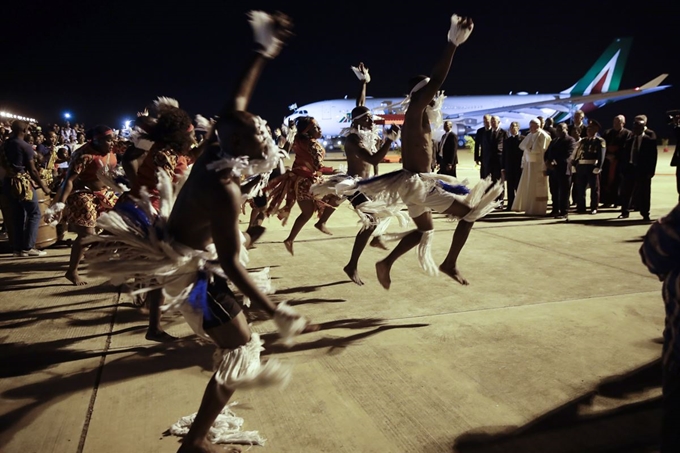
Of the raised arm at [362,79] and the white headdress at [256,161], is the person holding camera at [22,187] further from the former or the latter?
the white headdress at [256,161]

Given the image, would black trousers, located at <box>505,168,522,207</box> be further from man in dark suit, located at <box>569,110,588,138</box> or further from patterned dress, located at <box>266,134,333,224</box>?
patterned dress, located at <box>266,134,333,224</box>

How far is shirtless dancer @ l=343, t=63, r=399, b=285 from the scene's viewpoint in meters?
5.69

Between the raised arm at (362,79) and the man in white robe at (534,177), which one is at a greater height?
the raised arm at (362,79)

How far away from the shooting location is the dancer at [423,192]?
15.5 feet

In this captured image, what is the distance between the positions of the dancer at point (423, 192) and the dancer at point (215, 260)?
2399 millimetres

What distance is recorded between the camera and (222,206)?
90.4 inches

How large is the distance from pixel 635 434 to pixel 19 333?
4.54 meters

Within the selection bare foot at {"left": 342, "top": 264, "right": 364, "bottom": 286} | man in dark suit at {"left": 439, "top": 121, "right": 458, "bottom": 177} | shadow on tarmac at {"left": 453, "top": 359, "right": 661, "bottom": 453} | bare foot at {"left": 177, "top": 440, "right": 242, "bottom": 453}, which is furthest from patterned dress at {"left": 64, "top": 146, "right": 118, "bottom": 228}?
man in dark suit at {"left": 439, "top": 121, "right": 458, "bottom": 177}

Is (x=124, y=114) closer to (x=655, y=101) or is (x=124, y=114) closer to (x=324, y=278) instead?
(x=655, y=101)

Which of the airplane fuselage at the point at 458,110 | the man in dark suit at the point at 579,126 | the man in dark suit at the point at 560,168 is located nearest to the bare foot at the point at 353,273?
the man in dark suit at the point at 560,168

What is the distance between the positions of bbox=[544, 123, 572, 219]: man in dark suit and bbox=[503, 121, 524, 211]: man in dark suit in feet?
3.00

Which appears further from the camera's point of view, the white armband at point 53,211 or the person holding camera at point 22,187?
the person holding camera at point 22,187

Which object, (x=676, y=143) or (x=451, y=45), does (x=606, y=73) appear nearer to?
(x=676, y=143)

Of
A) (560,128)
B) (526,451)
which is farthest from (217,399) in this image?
(560,128)
